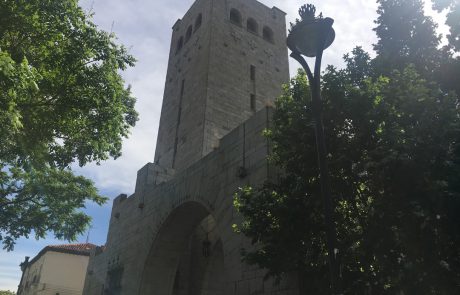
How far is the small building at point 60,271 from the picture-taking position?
134 ft

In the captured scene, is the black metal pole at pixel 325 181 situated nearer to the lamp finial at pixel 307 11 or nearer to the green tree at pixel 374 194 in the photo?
the lamp finial at pixel 307 11

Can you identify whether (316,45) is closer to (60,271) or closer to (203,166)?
(203,166)

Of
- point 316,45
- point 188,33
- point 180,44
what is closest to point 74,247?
point 180,44

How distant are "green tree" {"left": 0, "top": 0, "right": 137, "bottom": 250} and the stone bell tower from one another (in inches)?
320

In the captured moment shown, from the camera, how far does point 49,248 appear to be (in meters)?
42.1

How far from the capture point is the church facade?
40.9ft

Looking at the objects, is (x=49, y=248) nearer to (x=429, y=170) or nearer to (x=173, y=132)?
(x=173, y=132)

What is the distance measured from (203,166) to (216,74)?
8768mm

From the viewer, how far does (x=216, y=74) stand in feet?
72.8

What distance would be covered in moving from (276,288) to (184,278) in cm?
876

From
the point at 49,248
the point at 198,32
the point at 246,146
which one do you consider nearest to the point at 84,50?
the point at 246,146

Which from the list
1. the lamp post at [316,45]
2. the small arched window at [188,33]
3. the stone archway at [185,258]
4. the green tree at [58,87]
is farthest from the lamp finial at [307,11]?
the small arched window at [188,33]

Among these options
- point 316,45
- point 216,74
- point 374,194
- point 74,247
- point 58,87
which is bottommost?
point 374,194

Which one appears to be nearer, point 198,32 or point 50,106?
point 50,106
